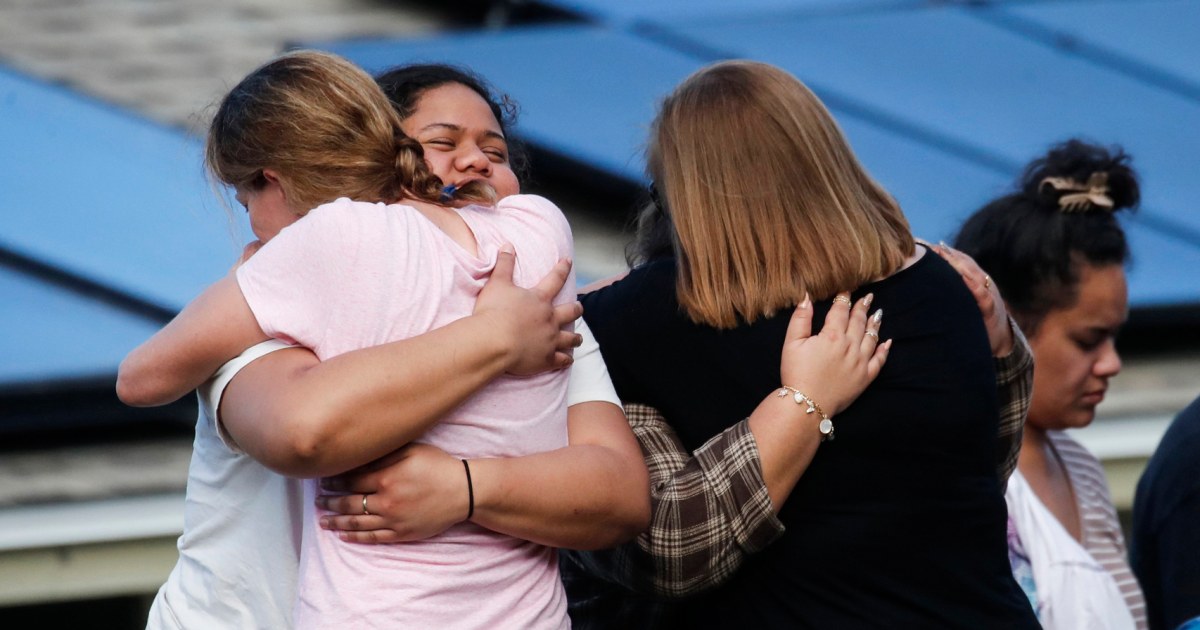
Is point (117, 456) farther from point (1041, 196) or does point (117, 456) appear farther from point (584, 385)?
point (1041, 196)

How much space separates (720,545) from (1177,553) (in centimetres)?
107

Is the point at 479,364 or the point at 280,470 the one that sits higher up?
the point at 479,364

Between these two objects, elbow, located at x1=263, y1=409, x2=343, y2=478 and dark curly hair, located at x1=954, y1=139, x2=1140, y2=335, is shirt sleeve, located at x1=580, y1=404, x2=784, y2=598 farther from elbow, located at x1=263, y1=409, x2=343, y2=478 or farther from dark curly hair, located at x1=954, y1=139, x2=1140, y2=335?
dark curly hair, located at x1=954, y1=139, x2=1140, y2=335

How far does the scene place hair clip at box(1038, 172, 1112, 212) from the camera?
263cm

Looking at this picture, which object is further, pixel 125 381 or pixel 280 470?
pixel 125 381

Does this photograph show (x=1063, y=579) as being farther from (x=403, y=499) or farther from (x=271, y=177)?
(x=271, y=177)

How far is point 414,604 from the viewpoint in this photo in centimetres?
139

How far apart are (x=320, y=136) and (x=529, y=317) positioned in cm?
31

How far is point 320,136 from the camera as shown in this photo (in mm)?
1480

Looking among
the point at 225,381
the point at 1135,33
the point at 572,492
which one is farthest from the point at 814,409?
the point at 1135,33

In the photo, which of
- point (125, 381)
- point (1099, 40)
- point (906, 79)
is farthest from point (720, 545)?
point (1099, 40)

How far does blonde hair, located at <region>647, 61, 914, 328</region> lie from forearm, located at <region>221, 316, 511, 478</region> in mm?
→ 384

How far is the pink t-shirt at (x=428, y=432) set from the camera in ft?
4.54

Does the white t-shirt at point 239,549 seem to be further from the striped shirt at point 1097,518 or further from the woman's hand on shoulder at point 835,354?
the striped shirt at point 1097,518
